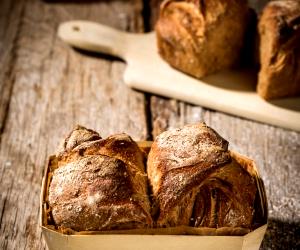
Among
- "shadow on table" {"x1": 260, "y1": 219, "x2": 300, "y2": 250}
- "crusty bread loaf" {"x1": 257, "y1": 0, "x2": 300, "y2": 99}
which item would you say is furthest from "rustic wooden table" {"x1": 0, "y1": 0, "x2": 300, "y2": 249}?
"crusty bread loaf" {"x1": 257, "y1": 0, "x2": 300, "y2": 99}

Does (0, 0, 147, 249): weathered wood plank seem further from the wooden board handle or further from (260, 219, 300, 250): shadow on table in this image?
(260, 219, 300, 250): shadow on table

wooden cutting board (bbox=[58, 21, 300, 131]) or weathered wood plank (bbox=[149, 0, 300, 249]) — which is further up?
wooden cutting board (bbox=[58, 21, 300, 131])

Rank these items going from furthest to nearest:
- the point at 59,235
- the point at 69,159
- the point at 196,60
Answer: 1. the point at 196,60
2. the point at 69,159
3. the point at 59,235

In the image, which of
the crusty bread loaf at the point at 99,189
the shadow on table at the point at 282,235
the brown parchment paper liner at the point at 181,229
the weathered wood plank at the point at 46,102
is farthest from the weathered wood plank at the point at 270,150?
the crusty bread loaf at the point at 99,189

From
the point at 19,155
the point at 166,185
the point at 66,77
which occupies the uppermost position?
the point at 66,77

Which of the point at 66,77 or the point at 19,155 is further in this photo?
the point at 66,77

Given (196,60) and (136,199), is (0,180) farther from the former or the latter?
(196,60)

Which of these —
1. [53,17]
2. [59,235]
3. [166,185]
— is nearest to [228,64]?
[53,17]
